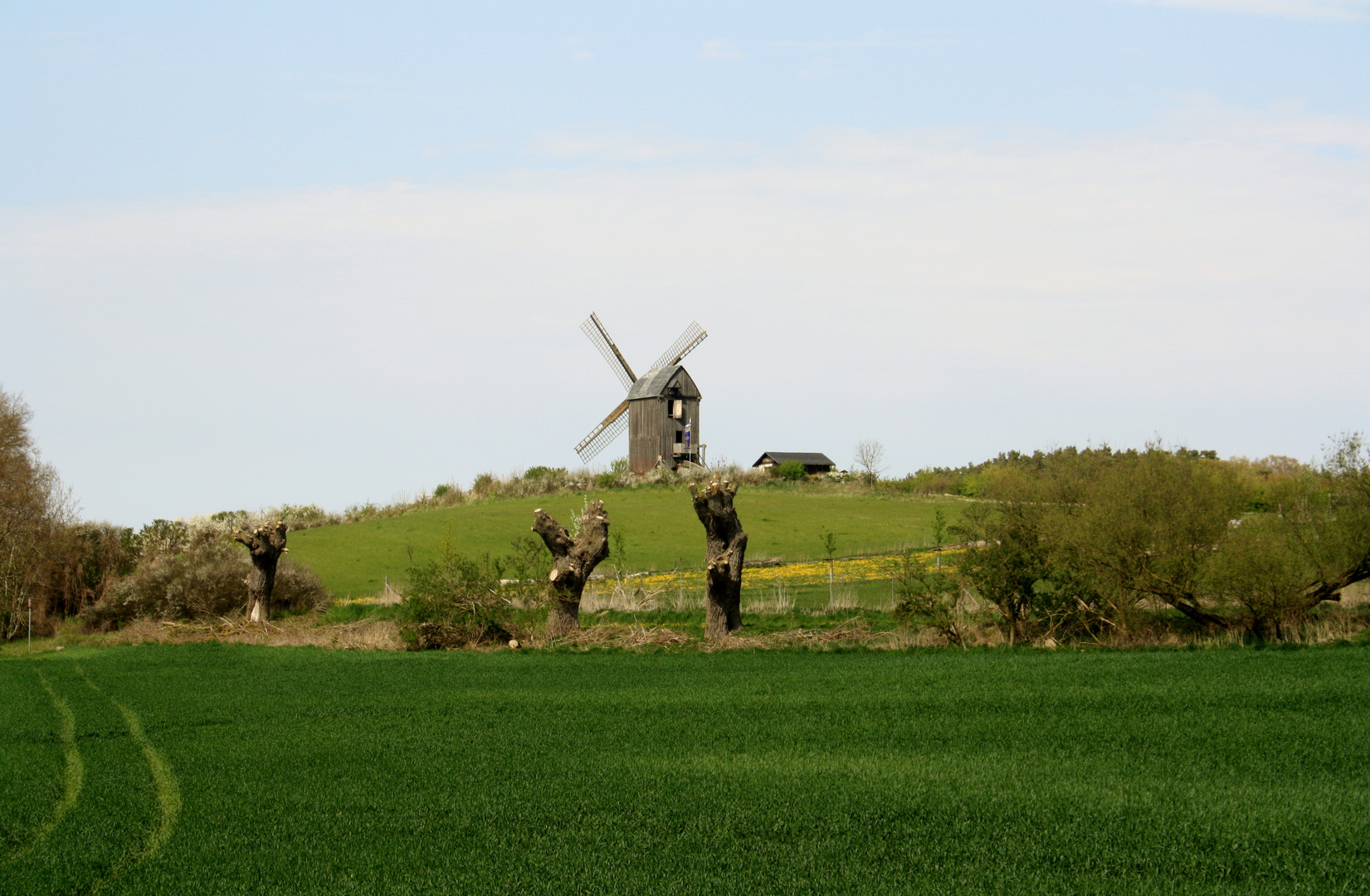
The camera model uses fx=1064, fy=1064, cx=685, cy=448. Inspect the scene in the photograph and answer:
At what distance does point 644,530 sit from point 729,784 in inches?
1368

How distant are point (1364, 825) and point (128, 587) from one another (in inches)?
1305

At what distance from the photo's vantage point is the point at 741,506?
5022 cm

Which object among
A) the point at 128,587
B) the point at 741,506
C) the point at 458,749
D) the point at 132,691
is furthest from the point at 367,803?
the point at 741,506

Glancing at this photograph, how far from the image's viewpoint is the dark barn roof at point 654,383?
2387 inches

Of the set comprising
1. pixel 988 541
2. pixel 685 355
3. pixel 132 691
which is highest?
pixel 685 355

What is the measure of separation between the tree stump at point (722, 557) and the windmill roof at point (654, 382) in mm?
36477

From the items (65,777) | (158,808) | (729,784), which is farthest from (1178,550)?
(65,777)

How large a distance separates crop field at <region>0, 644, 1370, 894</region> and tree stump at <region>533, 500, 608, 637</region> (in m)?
6.78

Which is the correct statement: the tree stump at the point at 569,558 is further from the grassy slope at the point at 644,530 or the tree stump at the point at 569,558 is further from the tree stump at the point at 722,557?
the grassy slope at the point at 644,530

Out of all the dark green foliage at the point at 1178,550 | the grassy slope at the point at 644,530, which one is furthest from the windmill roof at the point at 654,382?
the dark green foliage at the point at 1178,550

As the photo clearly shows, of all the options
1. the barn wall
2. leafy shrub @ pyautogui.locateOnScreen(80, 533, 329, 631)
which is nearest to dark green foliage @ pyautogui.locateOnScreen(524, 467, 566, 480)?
the barn wall

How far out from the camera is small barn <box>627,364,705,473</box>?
60781 mm

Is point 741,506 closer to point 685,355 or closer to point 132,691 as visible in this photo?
point 685,355

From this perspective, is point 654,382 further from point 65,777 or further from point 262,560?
point 65,777
